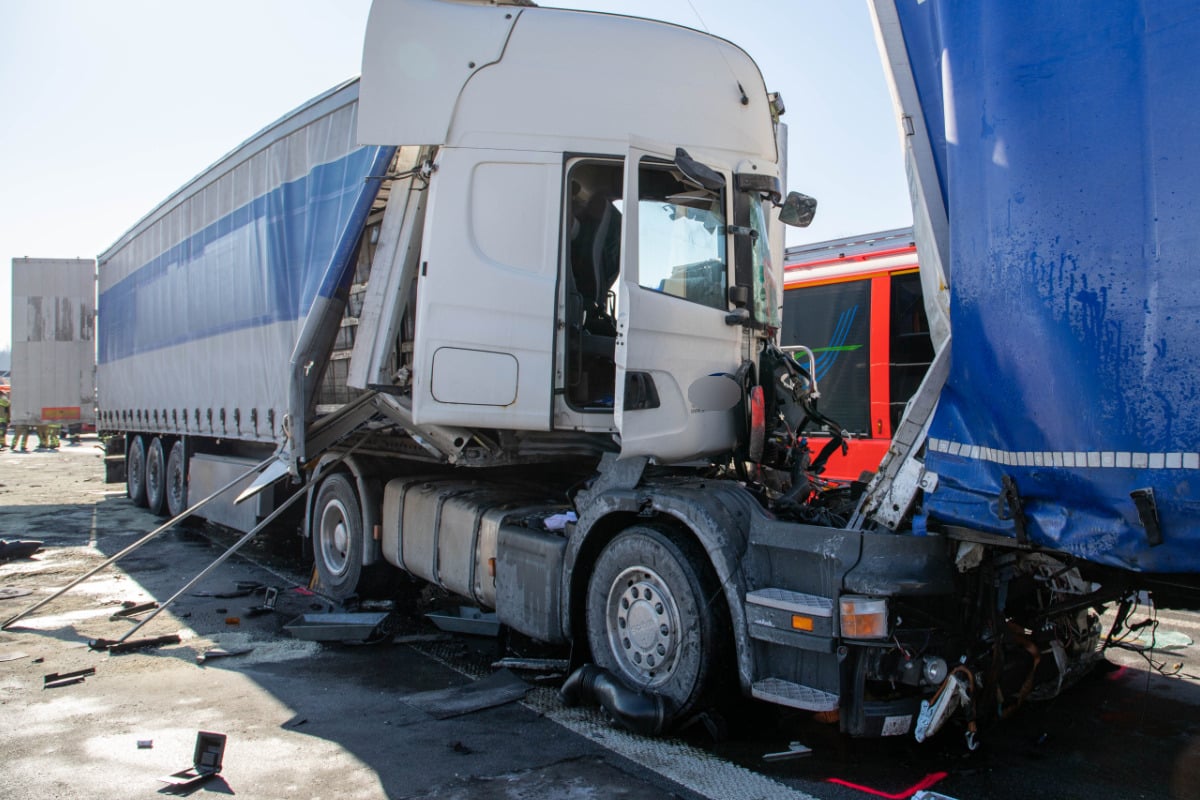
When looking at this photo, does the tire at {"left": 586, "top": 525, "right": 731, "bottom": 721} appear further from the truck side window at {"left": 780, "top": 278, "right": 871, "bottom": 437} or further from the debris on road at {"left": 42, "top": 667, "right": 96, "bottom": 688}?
the truck side window at {"left": 780, "top": 278, "right": 871, "bottom": 437}

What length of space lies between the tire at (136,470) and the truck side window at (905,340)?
11354mm

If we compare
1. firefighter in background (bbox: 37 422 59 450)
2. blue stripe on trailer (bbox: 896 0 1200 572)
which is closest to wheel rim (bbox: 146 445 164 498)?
blue stripe on trailer (bbox: 896 0 1200 572)

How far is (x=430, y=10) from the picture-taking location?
17.6 ft

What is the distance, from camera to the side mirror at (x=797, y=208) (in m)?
5.15

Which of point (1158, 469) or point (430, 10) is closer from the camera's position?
point (1158, 469)

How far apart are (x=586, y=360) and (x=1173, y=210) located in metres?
3.28

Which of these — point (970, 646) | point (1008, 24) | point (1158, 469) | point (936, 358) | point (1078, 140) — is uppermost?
point (1008, 24)

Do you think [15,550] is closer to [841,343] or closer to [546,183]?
[546,183]

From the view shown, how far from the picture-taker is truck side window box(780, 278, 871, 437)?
30.3 feet

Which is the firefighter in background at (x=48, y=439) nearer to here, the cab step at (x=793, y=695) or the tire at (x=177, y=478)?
the tire at (x=177, y=478)

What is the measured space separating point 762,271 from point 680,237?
2.03 feet

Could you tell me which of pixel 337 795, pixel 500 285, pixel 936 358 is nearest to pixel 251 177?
pixel 500 285

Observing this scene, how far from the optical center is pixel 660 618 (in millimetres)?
4398

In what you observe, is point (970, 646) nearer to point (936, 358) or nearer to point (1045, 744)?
point (1045, 744)
